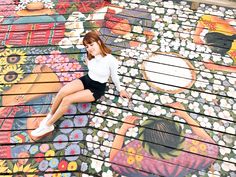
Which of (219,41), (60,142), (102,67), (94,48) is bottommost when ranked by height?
(60,142)

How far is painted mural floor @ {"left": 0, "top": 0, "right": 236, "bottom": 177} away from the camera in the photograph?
3711 mm

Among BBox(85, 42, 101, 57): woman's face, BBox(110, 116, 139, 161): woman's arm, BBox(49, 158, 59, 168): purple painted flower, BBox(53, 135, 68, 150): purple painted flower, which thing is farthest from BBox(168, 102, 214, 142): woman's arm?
BBox(49, 158, 59, 168): purple painted flower

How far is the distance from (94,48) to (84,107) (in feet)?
2.96

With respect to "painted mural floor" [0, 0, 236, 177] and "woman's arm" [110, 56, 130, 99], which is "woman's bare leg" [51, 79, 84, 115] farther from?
"woman's arm" [110, 56, 130, 99]

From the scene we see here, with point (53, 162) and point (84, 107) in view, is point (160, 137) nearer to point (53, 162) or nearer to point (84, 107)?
point (84, 107)

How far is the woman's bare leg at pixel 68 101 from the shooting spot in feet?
12.4

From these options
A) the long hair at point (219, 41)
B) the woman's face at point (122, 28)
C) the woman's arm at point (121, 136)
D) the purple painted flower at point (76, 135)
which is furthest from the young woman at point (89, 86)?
the long hair at point (219, 41)

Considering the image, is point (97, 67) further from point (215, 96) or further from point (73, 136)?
point (215, 96)

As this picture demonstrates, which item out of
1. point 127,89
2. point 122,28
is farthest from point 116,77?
point 122,28

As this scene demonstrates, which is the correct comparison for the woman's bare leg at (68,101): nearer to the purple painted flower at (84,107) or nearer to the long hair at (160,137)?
the purple painted flower at (84,107)

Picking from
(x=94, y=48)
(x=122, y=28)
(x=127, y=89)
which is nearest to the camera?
(x=94, y=48)

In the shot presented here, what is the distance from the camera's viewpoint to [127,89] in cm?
434

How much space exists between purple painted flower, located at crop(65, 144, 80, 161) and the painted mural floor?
0.04ft

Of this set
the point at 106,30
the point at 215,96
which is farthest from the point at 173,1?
the point at 215,96
